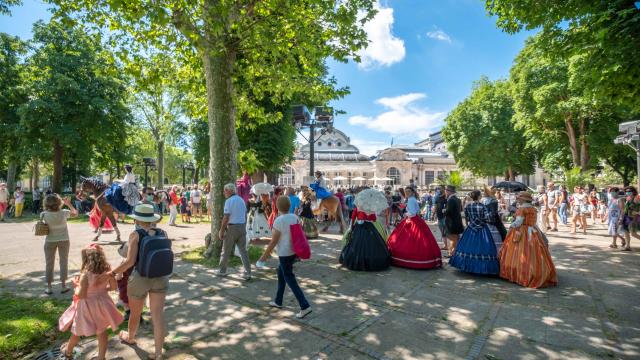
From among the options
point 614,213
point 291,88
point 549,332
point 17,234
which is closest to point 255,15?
point 291,88

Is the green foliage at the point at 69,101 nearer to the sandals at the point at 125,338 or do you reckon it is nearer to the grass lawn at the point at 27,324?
the grass lawn at the point at 27,324

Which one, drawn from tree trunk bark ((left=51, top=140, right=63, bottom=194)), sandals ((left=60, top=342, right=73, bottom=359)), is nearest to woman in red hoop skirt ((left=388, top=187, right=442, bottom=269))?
sandals ((left=60, top=342, right=73, bottom=359))

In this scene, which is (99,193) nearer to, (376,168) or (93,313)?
(93,313)

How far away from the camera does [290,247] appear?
4.88 meters

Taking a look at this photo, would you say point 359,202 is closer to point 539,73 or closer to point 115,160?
point 539,73

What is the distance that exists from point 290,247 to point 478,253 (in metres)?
4.36

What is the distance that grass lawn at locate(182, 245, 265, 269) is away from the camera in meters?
7.67

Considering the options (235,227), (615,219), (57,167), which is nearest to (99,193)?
(235,227)

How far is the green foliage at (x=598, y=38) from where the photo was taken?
6.21 m

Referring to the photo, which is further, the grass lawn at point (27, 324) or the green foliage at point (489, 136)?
the green foliage at point (489, 136)

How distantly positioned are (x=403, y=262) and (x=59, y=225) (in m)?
6.75

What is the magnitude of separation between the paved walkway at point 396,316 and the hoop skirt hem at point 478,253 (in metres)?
0.23

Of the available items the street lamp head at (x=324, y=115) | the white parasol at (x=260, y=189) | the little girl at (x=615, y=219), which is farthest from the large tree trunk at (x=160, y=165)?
the little girl at (x=615, y=219)

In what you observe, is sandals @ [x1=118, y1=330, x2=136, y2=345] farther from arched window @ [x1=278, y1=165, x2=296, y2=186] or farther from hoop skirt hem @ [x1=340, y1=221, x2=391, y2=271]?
arched window @ [x1=278, y1=165, x2=296, y2=186]
